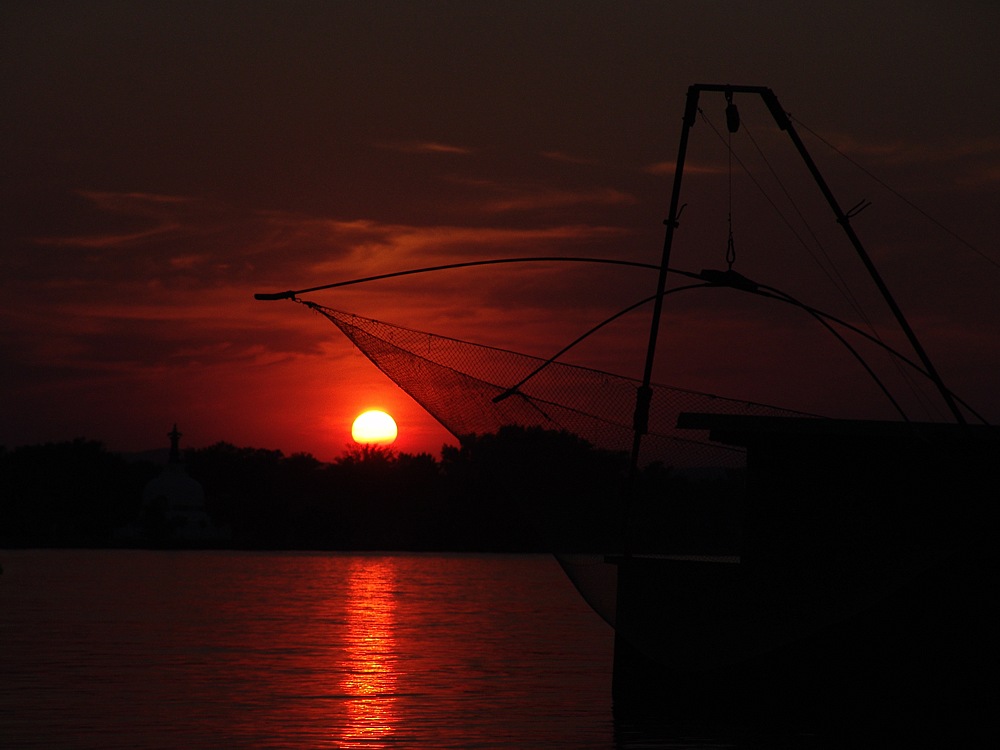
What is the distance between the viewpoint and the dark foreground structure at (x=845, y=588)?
18.2m

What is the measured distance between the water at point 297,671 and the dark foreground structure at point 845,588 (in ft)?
7.93

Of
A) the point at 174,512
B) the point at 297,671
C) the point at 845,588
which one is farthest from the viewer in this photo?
the point at 174,512

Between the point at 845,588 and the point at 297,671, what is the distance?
17.4 metres

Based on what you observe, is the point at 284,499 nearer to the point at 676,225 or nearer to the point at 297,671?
the point at 297,671

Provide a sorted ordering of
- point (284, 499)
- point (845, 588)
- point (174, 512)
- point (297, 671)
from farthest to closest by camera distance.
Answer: point (284, 499)
point (174, 512)
point (297, 671)
point (845, 588)

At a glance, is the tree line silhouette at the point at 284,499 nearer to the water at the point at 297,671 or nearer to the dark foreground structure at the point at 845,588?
the water at the point at 297,671

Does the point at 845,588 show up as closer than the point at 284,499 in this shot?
Yes

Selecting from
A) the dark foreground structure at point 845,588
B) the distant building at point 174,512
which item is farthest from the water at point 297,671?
the distant building at point 174,512

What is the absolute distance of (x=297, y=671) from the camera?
32.9m

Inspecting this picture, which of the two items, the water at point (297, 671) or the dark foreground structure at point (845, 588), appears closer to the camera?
the dark foreground structure at point (845, 588)

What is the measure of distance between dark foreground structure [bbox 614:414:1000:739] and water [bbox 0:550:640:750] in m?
2.42

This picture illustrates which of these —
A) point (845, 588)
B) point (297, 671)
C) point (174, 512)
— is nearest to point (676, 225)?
point (845, 588)

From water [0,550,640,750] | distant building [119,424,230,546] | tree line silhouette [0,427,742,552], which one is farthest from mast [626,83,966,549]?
distant building [119,424,230,546]

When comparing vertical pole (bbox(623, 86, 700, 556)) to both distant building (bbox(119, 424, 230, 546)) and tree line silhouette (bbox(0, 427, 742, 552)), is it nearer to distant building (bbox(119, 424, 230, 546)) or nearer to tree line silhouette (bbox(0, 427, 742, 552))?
tree line silhouette (bbox(0, 427, 742, 552))
